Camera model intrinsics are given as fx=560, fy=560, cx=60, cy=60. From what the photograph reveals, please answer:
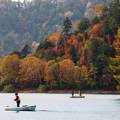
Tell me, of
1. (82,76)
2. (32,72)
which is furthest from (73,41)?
(82,76)

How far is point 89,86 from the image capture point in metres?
171

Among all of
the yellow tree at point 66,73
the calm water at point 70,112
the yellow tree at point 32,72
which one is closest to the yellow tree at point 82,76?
the yellow tree at point 66,73

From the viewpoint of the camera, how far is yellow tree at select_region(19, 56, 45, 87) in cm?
18000

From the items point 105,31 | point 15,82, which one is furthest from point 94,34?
point 15,82

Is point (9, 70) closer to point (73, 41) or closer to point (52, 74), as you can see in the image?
point (52, 74)

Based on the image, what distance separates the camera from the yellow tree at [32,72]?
18000 cm

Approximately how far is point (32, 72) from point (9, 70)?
8.91 metres

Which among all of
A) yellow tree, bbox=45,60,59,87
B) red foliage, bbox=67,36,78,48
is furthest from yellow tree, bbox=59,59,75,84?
red foliage, bbox=67,36,78,48

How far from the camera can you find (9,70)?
18500 cm

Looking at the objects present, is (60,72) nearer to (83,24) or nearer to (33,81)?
(33,81)

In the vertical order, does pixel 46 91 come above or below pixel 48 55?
below

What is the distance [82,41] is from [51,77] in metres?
21.2

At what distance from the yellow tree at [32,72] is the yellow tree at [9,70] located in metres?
2.21

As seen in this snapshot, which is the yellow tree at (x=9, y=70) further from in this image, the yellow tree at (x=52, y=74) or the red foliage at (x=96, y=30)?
the red foliage at (x=96, y=30)
